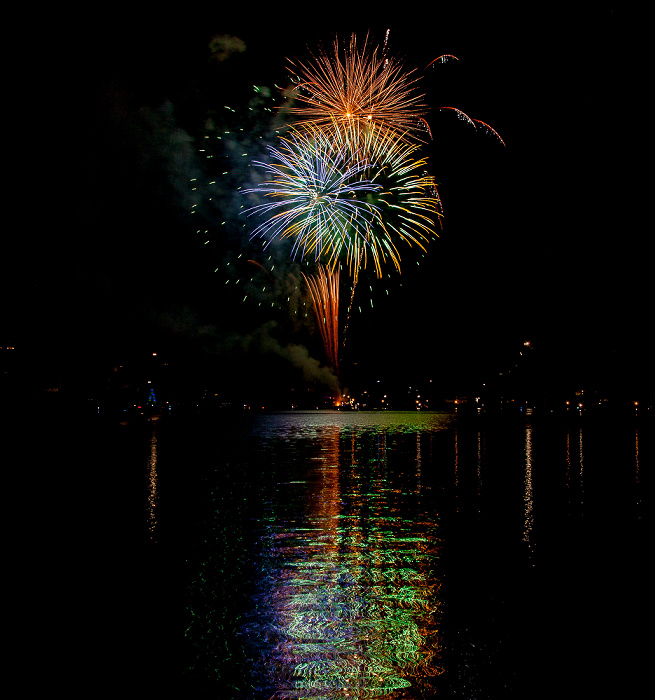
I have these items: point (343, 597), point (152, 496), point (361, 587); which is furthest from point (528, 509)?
point (152, 496)

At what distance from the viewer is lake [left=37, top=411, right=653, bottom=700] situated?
12.7ft

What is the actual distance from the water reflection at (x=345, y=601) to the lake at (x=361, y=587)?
2cm

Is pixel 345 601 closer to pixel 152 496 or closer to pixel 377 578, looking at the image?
pixel 377 578

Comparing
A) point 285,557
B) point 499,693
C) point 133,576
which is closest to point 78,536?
point 133,576

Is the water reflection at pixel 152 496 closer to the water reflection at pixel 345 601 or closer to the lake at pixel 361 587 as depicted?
the lake at pixel 361 587

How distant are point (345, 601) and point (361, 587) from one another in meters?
0.44

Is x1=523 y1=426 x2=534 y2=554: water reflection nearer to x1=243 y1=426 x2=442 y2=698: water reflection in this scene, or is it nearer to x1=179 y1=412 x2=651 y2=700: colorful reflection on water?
x1=179 y1=412 x2=651 y2=700: colorful reflection on water

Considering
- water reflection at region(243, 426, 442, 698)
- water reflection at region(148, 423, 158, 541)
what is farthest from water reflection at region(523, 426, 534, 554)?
water reflection at region(148, 423, 158, 541)

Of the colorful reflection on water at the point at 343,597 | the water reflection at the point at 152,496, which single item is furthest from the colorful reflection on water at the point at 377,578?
the water reflection at the point at 152,496

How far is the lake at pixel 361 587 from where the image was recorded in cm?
387

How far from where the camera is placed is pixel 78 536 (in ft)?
25.3

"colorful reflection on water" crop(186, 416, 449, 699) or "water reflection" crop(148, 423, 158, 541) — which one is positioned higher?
"colorful reflection on water" crop(186, 416, 449, 699)

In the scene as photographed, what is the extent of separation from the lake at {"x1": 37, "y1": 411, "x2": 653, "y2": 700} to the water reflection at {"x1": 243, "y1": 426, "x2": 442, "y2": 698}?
0.02 metres

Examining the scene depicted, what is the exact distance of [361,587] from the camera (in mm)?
5574
